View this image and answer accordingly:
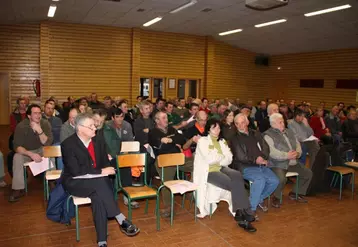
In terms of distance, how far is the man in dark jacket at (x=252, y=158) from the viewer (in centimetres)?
445

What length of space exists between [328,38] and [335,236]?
10.7 meters

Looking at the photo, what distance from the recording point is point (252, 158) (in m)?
4.51

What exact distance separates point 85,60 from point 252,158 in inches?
385

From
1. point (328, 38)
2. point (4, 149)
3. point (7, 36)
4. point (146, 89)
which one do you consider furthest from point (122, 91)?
point (328, 38)

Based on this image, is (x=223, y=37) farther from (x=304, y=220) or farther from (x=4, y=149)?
(x=304, y=220)

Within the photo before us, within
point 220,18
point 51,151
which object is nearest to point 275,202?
point 51,151

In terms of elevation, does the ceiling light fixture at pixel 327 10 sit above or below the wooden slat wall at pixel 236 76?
above

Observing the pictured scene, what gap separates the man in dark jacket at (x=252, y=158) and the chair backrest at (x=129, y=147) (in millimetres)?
1474

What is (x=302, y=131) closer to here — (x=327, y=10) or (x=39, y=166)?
(x=39, y=166)

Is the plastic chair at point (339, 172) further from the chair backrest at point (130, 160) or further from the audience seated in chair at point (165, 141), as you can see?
the chair backrest at point (130, 160)

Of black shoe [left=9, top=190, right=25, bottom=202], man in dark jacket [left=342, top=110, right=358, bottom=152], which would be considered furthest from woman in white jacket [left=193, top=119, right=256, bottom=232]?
man in dark jacket [left=342, top=110, right=358, bottom=152]

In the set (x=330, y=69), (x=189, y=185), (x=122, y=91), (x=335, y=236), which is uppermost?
(x=330, y=69)

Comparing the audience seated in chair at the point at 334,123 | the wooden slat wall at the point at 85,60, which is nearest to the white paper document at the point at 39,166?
the audience seated in chair at the point at 334,123

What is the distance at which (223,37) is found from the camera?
47.1 feet
